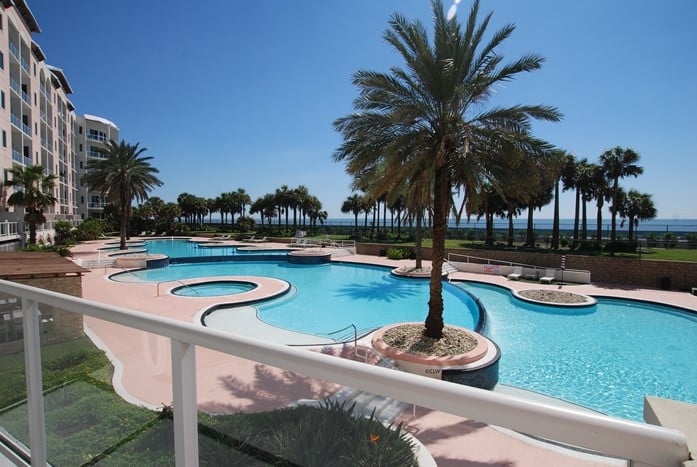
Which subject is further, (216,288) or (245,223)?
(245,223)

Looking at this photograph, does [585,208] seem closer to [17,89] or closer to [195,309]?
[195,309]

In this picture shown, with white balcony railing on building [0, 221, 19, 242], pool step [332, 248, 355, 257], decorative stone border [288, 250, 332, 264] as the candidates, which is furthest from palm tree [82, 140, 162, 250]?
pool step [332, 248, 355, 257]

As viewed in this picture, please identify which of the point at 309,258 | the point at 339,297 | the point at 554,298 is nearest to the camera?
the point at 554,298

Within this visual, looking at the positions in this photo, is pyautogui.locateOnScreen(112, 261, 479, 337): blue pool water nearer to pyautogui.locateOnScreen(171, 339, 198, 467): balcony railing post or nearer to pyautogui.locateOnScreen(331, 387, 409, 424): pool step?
pyautogui.locateOnScreen(331, 387, 409, 424): pool step

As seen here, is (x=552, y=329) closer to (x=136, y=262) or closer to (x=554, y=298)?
(x=554, y=298)

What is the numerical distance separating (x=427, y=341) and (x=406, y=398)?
8956 millimetres

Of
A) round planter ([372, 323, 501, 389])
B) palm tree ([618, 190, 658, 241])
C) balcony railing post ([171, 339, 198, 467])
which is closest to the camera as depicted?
balcony railing post ([171, 339, 198, 467])

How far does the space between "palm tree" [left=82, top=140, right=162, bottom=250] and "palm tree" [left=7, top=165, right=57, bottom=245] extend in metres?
3.73

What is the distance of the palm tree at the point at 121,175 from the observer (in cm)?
3056

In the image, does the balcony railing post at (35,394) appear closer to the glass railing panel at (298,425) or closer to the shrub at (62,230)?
the glass railing panel at (298,425)

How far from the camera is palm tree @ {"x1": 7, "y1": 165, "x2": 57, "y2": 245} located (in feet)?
83.3

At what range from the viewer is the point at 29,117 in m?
31.2

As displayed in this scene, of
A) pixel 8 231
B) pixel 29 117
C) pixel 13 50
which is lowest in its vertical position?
pixel 8 231

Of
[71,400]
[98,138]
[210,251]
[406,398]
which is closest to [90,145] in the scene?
[98,138]
